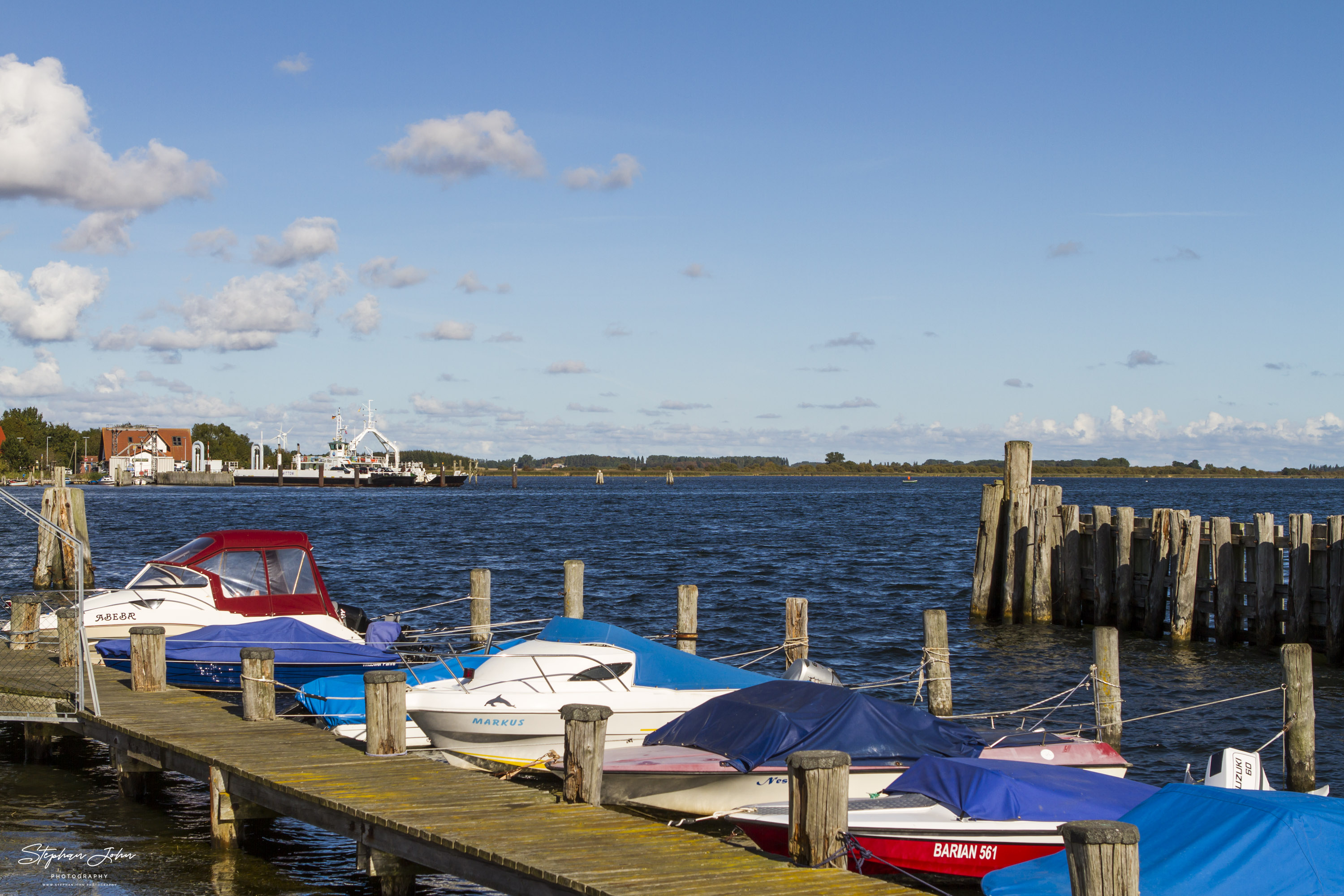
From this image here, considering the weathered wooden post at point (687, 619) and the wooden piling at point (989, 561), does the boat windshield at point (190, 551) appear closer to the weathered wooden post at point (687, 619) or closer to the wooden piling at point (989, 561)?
the weathered wooden post at point (687, 619)

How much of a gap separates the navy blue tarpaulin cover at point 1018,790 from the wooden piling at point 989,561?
15.8 meters

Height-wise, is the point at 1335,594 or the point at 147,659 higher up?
the point at 1335,594

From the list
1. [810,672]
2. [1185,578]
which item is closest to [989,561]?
[1185,578]

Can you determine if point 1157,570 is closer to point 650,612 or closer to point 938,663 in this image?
point 938,663

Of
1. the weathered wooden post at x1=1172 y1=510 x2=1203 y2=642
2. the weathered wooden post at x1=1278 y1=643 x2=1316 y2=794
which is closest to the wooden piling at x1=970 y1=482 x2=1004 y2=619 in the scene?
the weathered wooden post at x1=1172 y1=510 x2=1203 y2=642

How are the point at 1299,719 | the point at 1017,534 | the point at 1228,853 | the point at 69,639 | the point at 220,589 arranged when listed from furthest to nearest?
the point at 1017,534 < the point at 220,589 < the point at 69,639 < the point at 1299,719 < the point at 1228,853

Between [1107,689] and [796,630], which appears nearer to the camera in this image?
[1107,689]

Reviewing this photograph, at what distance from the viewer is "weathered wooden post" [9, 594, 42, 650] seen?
59.1 feet

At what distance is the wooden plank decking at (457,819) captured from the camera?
26.6ft

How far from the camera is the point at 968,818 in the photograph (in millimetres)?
10102

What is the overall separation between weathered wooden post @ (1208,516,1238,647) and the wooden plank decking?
1689 centimetres

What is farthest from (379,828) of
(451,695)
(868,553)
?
(868,553)

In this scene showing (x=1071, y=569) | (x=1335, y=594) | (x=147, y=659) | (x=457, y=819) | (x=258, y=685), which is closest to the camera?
(x=457, y=819)

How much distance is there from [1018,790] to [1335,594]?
13.6 meters
